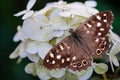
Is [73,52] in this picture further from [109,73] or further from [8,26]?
[8,26]

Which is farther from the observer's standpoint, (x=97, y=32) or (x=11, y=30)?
(x=11, y=30)

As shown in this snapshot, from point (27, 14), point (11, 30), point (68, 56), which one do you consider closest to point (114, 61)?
point (68, 56)

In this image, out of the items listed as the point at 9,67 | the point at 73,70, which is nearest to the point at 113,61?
the point at 73,70

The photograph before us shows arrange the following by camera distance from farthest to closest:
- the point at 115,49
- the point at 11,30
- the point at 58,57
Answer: the point at 11,30
the point at 115,49
the point at 58,57

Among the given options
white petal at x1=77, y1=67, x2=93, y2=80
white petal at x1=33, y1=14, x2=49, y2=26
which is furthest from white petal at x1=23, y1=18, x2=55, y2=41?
white petal at x1=77, y1=67, x2=93, y2=80

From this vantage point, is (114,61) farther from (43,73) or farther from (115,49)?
(43,73)

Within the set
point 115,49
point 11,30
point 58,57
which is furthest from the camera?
point 11,30
